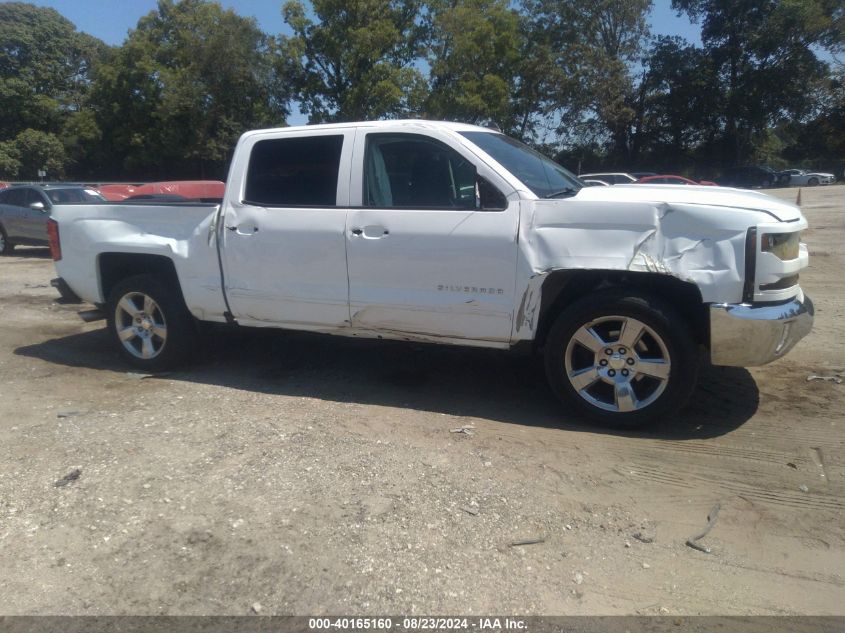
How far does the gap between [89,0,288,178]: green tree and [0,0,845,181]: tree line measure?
0.08 m

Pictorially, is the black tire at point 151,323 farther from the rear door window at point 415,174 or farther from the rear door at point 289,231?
the rear door window at point 415,174

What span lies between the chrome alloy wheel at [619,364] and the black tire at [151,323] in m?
3.22

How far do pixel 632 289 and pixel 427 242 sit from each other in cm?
136

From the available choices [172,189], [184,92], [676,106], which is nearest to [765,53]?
[676,106]

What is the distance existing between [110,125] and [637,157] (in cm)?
3199

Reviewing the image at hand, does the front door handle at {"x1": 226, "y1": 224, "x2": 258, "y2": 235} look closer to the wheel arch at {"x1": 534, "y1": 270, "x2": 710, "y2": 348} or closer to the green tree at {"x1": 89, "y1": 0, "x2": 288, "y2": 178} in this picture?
the wheel arch at {"x1": 534, "y1": 270, "x2": 710, "y2": 348}

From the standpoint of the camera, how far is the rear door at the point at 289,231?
206 inches

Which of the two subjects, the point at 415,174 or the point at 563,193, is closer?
the point at 563,193

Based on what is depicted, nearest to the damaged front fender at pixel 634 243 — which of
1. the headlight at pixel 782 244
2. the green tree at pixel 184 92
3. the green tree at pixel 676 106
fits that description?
the headlight at pixel 782 244

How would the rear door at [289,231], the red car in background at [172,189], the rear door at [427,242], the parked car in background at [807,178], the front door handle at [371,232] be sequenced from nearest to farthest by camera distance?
the rear door at [427,242]
the front door handle at [371,232]
the rear door at [289,231]
the red car in background at [172,189]
the parked car in background at [807,178]

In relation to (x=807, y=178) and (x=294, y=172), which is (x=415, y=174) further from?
(x=807, y=178)

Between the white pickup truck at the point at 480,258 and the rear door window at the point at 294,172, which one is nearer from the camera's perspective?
the white pickup truck at the point at 480,258

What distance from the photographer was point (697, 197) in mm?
4453

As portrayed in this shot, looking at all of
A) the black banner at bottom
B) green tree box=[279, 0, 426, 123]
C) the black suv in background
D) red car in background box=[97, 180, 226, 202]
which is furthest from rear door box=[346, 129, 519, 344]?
the black suv in background
